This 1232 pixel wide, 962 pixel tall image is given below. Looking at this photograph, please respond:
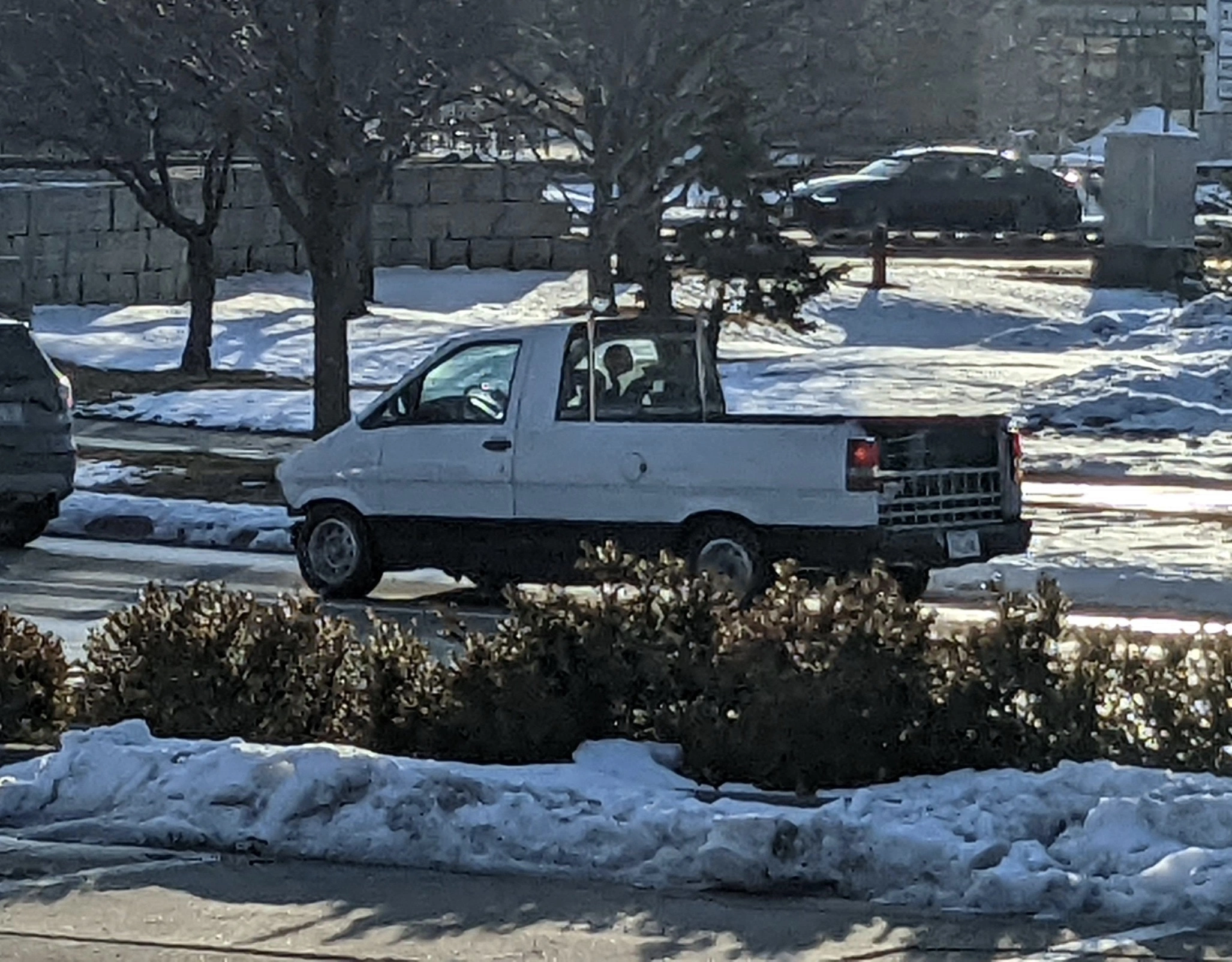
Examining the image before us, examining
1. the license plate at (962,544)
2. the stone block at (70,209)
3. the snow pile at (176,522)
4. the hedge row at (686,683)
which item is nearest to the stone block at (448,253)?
the stone block at (70,209)

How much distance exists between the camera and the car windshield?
156 feet

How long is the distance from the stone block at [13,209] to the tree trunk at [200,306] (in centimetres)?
368

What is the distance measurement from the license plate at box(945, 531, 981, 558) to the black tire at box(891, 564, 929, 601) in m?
0.44

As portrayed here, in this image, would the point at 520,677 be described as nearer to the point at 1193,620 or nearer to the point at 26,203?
the point at 1193,620

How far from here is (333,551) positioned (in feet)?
50.2

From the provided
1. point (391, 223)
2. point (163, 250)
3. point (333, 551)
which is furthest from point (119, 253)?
point (333, 551)

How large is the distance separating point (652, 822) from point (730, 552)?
620 centimetres

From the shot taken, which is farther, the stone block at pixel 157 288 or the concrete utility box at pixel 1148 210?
the stone block at pixel 157 288

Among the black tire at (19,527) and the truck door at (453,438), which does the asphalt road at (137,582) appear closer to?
the black tire at (19,527)

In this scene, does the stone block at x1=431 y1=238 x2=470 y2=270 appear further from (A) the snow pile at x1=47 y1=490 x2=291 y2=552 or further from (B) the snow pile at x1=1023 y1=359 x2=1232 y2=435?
(A) the snow pile at x1=47 y1=490 x2=291 y2=552

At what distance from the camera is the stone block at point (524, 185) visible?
38094 millimetres

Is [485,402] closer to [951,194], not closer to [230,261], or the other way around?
[230,261]

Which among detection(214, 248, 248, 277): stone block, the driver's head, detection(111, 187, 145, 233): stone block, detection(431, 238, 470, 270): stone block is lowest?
the driver's head

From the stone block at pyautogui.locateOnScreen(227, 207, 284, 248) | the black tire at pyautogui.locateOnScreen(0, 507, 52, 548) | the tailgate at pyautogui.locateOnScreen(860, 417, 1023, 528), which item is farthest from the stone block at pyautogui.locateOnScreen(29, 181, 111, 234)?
the tailgate at pyautogui.locateOnScreen(860, 417, 1023, 528)
